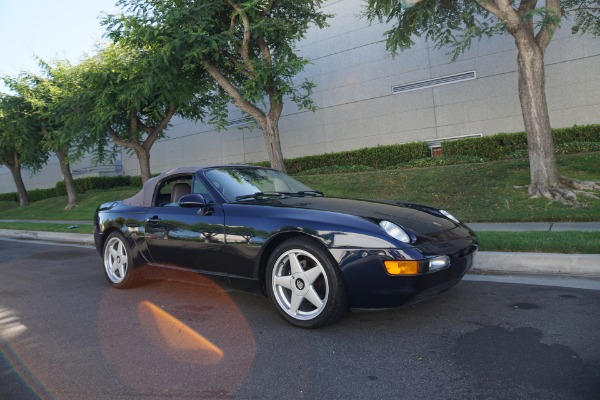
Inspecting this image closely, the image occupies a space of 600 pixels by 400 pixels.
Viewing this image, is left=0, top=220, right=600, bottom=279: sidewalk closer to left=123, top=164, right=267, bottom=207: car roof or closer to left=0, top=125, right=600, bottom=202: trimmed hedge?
left=123, top=164, right=267, bottom=207: car roof

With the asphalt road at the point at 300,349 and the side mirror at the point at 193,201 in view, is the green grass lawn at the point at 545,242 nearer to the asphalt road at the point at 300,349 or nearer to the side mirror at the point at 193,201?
the asphalt road at the point at 300,349

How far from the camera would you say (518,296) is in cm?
420

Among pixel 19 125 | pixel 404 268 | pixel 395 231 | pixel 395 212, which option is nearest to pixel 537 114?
pixel 395 212

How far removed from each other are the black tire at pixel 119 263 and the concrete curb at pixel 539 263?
12.6 feet

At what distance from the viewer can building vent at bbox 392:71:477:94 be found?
16.5m

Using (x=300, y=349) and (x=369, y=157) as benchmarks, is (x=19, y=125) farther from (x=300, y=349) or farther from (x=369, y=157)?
(x=300, y=349)

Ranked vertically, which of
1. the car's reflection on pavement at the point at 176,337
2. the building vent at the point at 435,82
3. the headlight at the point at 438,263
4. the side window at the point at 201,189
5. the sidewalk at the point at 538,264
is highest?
the building vent at the point at 435,82

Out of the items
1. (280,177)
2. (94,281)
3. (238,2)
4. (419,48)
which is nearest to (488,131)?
(419,48)

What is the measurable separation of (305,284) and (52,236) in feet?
35.6

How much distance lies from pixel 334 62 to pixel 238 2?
8729 millimetres

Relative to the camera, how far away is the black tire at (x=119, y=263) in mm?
5141

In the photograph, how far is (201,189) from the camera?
4.59 metres

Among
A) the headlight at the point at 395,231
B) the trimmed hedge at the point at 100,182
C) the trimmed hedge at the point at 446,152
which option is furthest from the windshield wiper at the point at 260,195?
the trimmed hedge at the point at 100,182

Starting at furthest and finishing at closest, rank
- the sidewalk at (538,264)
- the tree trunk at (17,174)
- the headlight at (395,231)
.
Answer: the tree trunk at (17,174) < the sidewalk at (538,264) < the headlight at (395,231)
